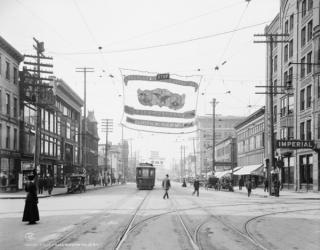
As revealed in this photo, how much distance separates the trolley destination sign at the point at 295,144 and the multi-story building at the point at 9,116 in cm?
2362

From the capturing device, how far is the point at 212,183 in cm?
6275

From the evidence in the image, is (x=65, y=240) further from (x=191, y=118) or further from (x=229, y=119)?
(x=229, y=119)

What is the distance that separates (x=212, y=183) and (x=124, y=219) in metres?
46.0

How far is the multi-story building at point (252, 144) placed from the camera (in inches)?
2481

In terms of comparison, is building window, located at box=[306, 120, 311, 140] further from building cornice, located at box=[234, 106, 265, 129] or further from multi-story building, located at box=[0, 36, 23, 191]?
multi-story building, located at box=[0, 36, 23, 191]

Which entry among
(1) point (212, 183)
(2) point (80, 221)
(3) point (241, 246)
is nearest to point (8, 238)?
(2) point (80, 221)

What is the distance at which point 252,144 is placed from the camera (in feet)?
230

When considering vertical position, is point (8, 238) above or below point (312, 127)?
below

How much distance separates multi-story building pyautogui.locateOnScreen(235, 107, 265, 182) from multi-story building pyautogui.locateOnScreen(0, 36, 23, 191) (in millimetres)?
→ 29985

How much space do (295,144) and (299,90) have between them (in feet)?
28.3

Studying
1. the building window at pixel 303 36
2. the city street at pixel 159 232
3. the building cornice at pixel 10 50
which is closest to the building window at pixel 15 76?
the building cornice at pixel 10 50

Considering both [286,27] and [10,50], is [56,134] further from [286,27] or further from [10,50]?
[286,27]

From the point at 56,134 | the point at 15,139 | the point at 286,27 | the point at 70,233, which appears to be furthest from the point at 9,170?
the point at 70,233

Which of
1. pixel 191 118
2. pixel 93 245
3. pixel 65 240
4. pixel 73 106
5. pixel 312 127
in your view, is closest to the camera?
pixel 93 245
